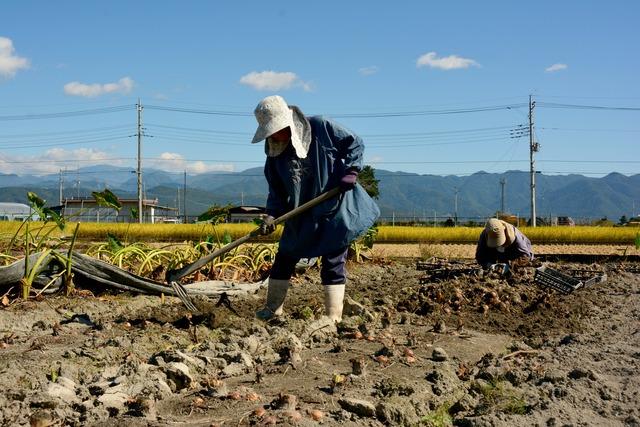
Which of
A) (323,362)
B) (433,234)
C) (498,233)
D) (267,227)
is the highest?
(267,227)

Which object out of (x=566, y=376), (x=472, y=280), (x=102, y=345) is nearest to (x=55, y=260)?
(x=102, y=345)

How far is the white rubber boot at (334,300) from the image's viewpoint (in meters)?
4.75

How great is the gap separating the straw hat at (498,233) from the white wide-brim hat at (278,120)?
3.53 m

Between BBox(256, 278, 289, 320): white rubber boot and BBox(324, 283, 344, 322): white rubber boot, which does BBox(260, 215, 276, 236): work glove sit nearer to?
BBox(256, 278, 289, 320): white rubber boot

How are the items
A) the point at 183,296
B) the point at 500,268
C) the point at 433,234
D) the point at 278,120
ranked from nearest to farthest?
the point at 278,120
the point at 183,296
the point at 500,268
the point at 433,234

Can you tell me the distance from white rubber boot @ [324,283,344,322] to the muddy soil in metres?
0.16

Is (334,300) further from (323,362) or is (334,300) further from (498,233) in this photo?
(498,233)

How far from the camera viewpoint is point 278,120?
14.7 feet

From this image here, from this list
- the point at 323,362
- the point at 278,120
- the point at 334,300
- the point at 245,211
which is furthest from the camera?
the point at 245,211

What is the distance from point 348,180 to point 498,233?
11.3 feet

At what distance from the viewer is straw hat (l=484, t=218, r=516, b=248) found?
758cm

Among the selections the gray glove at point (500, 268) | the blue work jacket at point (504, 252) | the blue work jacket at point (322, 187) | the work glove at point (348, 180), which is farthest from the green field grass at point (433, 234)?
the work glove at point (348, 180)

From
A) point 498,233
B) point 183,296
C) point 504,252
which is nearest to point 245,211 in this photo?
point 504,252

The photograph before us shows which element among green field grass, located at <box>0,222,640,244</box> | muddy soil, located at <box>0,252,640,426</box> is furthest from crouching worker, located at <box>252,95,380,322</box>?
green field grass, located at <box>0,222,640,244</box>
